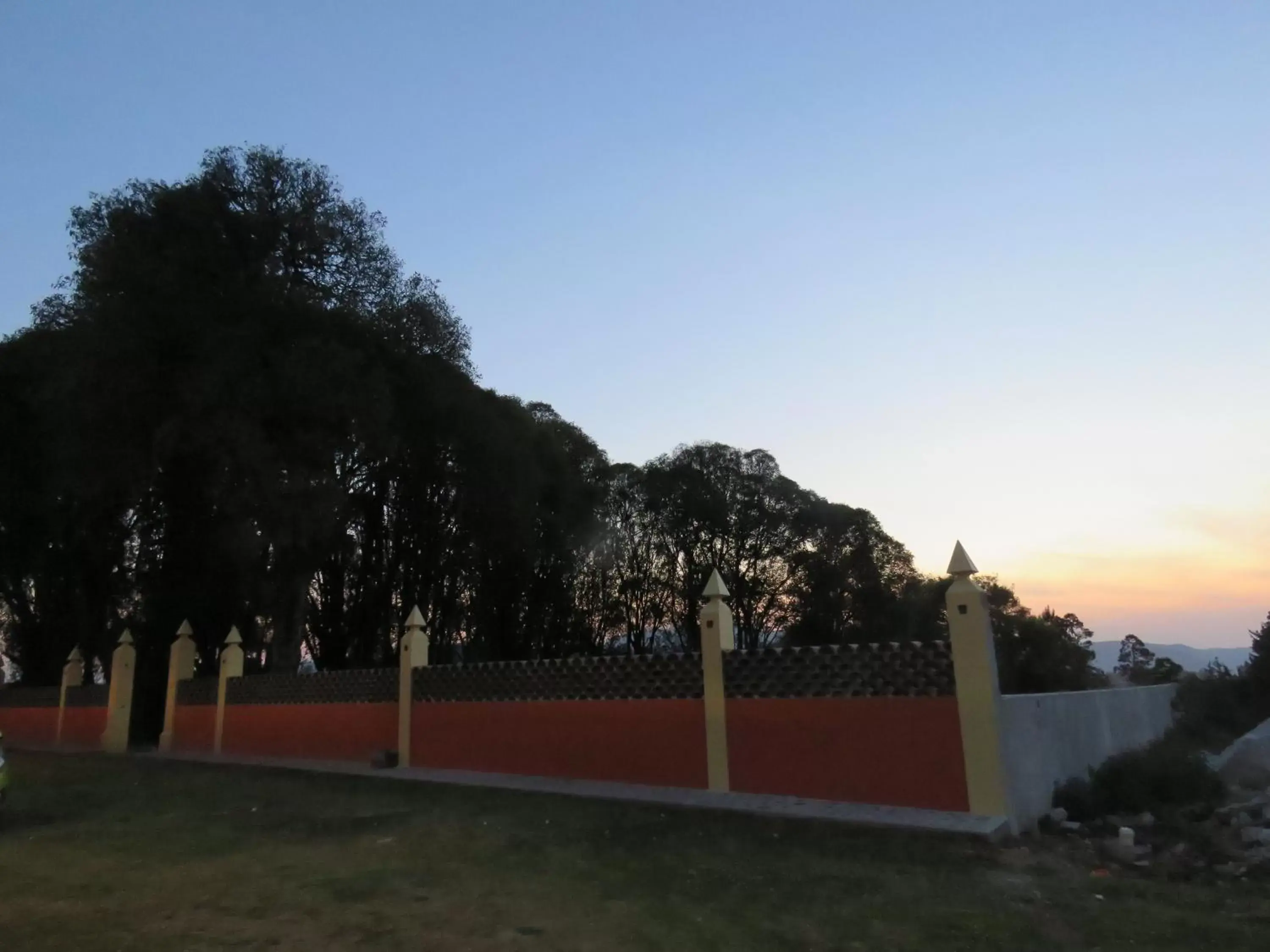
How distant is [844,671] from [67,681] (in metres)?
20.3

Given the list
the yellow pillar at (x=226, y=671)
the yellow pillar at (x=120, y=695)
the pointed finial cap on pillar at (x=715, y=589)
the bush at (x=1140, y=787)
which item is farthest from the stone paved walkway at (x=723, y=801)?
the yellow pillar at (x=120, y=695)

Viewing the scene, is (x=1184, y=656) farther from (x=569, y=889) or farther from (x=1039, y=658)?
(x=569, y=889)

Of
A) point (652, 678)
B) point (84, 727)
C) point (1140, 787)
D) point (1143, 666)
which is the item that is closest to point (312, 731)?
point (652, 678)

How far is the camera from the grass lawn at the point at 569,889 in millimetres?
4738

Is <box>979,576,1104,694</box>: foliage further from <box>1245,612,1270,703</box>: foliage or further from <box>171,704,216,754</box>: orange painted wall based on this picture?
<box>171,704,216,754</box>: orange painted wall

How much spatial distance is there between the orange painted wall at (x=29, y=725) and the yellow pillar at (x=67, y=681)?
0.21 m

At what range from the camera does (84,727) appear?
810 inches

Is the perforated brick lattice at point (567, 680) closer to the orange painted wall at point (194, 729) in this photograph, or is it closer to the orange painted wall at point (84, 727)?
the orange painted wall at point (194, 729)

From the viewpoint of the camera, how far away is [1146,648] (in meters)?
37.7

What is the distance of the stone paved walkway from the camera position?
698 centimetres

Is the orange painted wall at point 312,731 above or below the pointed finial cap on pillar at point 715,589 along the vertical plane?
below

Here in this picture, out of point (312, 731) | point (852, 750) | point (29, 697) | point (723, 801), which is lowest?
point (723, 801)

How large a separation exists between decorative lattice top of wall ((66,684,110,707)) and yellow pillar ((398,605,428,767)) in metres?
9.83

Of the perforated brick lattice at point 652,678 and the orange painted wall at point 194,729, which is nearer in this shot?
the perforated brick lattice at point 652,678
